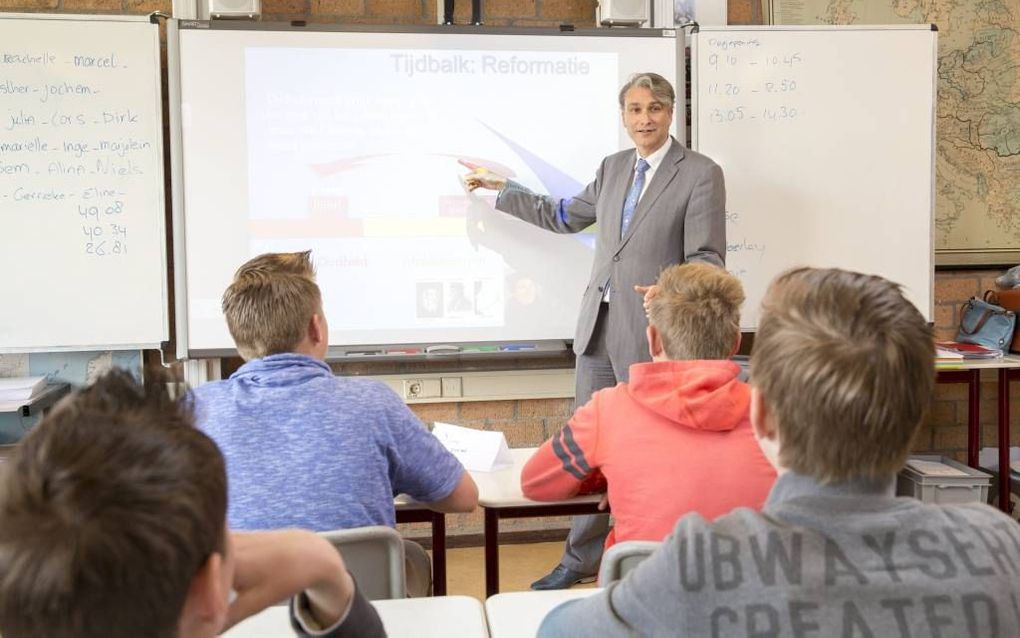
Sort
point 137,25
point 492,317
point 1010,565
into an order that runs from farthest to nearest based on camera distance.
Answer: point 492,317, point 137,25, point 1010,565

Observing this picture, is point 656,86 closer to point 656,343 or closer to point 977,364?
point 656,343

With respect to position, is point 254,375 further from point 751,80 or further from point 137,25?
point 751,80

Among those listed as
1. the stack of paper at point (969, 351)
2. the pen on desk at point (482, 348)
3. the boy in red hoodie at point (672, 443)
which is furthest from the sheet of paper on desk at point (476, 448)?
the stack of paper at point (969, 351)

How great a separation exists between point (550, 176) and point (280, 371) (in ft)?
6.48

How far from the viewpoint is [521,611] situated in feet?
4.03

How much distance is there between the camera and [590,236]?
130 inches

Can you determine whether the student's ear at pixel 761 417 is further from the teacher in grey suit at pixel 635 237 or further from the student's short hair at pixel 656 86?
the student's short hair at pixel 656 86

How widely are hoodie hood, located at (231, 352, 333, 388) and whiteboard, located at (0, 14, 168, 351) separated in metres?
1.77

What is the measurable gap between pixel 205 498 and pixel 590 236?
2816mm

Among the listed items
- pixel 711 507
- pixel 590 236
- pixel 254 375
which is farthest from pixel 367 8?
pixel 711 507

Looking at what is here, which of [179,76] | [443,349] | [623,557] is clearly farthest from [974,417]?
[179,76]

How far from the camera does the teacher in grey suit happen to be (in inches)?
114

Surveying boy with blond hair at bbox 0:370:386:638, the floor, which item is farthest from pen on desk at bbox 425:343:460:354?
boy with blond hair at bbox 0:370:386:638

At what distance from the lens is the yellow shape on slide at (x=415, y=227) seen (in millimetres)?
3152
